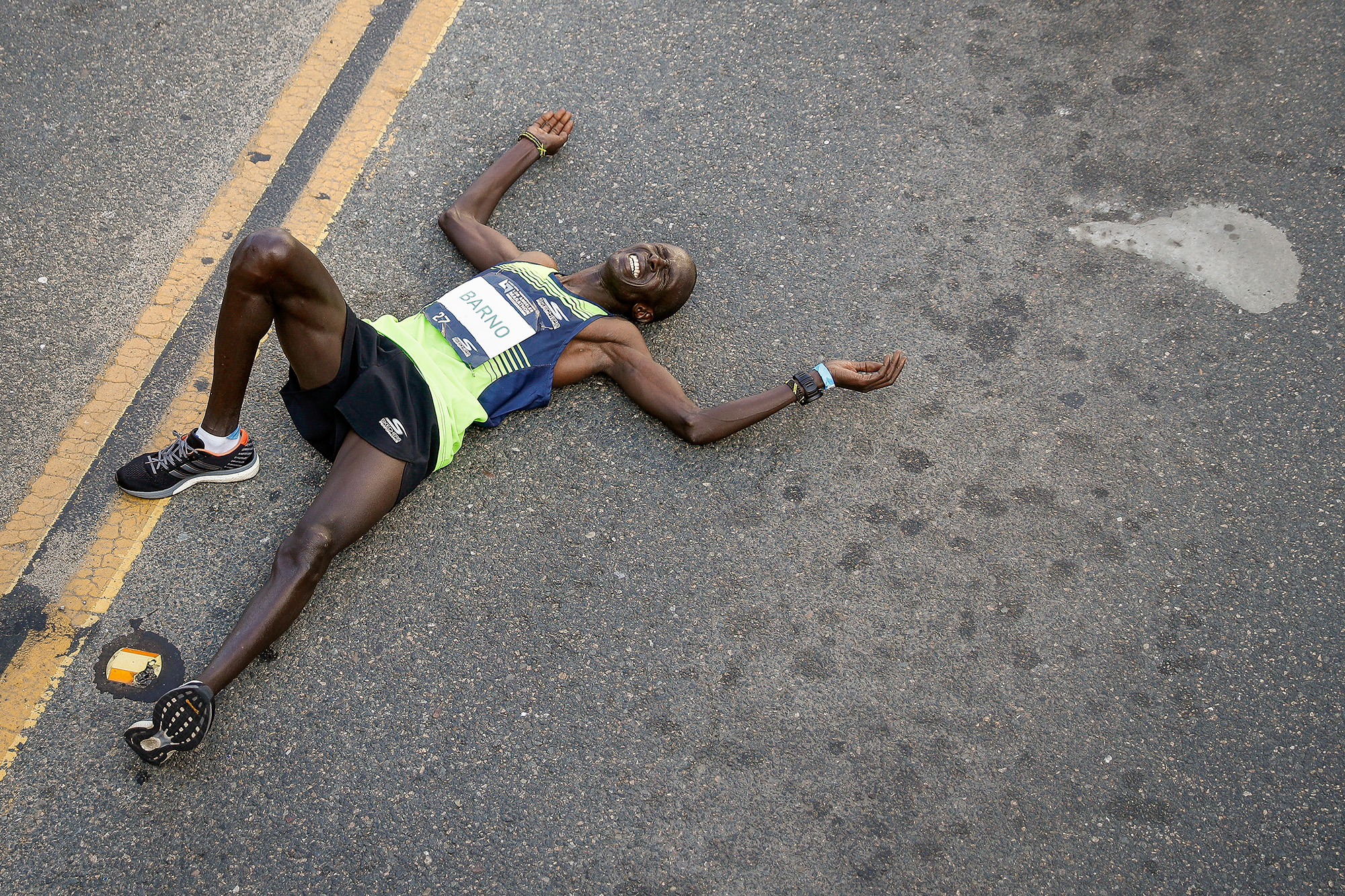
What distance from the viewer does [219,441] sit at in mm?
3143

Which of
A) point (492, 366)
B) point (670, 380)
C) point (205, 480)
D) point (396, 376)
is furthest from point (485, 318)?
point (205, 480)

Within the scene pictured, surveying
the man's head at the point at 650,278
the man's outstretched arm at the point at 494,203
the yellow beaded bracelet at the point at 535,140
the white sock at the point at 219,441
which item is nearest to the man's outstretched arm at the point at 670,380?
the man's head at the point at 650,278

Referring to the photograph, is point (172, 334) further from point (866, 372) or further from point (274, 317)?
point (866, 372)

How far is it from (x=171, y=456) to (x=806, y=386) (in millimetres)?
2368

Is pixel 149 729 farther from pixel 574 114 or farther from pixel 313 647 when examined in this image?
pixel 574 114

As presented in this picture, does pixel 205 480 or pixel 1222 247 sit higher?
pixel 1222 247

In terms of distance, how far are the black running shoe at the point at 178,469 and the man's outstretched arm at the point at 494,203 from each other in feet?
4.12

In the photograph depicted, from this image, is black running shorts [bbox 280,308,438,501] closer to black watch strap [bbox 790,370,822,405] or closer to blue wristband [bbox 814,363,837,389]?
black watch strap [bbox 790,370,822,405]

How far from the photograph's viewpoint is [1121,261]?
400cm

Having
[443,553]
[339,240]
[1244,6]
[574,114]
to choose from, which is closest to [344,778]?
[443,553]

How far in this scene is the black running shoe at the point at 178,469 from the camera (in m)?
3.17

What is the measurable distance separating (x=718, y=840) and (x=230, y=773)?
1534mm

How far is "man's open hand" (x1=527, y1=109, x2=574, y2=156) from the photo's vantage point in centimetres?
414

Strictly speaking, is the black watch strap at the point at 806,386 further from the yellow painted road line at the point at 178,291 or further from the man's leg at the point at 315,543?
the yellow painted road line at the point at 178,291
